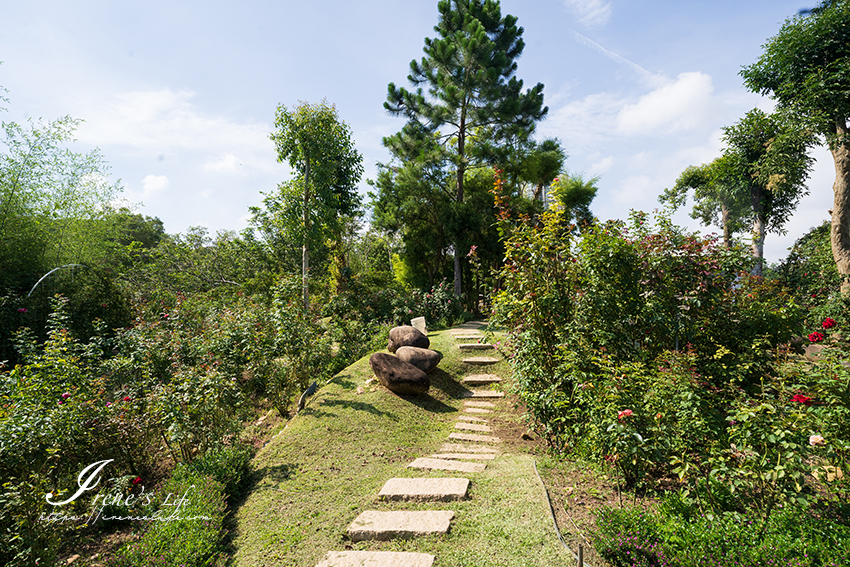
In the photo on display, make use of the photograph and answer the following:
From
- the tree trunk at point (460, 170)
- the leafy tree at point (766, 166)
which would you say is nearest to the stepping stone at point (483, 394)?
the tree trunk at point (460, 170)

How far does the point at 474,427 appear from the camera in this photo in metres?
5.57

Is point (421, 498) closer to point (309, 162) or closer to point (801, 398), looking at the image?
point (801, 398)

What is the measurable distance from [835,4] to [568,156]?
Result: 712 centimetres

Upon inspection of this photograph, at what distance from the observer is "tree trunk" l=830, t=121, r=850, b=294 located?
991 cm

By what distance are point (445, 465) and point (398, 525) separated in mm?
1166

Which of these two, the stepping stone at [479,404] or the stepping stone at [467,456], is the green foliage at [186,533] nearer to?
the stepping stone at [467,456]

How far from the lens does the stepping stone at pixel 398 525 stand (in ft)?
9.82

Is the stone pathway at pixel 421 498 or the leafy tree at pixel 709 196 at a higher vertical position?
the leafy tree at pixel 709 196

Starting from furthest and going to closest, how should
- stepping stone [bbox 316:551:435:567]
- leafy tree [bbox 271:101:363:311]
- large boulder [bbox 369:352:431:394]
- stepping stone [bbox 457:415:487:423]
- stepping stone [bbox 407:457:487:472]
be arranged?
leafy tree [bbox 271:101:363:311] → large boulder [bbox 369:352:431:394] → stepping stone [bbox 457:415:487:423] → stepping stone [bbox 407:457:487:472] → stepping stone [bbox 316:551:435:567]

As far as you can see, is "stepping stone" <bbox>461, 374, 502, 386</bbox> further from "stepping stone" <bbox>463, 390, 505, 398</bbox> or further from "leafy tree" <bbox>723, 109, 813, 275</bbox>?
"leafy tree" <bbox>723, 109, 813, 275</bbox>

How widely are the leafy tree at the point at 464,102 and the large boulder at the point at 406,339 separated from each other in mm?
5762

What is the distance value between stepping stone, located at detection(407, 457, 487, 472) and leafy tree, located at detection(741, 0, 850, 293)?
11202mm

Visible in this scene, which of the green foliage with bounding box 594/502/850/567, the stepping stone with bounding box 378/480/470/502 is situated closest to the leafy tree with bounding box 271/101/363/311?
the stepping stone with bounding box 378/480/470/502

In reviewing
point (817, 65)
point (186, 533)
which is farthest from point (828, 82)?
point (186, 533)
